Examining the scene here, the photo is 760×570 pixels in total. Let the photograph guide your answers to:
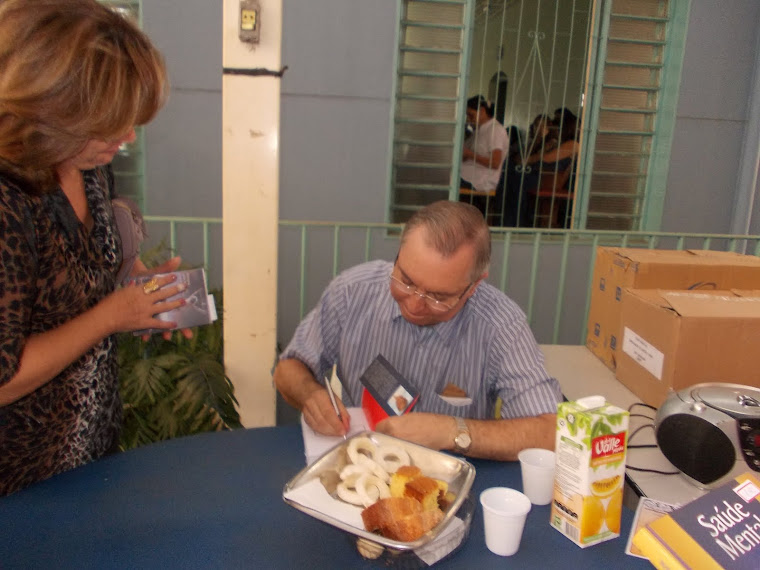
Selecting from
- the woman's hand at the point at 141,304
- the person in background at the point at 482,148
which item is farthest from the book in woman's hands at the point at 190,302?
the person in background at the point at 482,148

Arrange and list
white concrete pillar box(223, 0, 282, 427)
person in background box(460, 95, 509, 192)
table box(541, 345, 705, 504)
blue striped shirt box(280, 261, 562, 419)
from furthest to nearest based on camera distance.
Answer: person in background box(460, 95, 509, 192), white concrete pillar box(223, 0, 282, 427), blue striped shirt box(280, 261, 562, 419), table box(541, 345, 705, 504)

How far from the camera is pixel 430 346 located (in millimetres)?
1703

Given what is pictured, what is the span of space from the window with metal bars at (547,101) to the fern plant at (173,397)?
2.09 metres

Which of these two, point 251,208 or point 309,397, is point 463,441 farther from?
point 251,208

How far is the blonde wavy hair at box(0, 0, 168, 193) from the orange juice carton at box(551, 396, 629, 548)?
96cm

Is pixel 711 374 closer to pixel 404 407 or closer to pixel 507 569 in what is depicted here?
pixel 404 407

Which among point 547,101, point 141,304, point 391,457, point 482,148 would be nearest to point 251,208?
point 141,304

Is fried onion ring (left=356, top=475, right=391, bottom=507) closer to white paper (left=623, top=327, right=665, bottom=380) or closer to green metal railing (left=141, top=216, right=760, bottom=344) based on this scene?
white paper (left=623, top=327, right=665, bottom=380)

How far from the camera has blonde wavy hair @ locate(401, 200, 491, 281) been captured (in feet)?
4.91

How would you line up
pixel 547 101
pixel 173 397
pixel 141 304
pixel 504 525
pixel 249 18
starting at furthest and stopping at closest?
1. pixel 547 101
2. pixel 173 397
3. pixel 249 18
4. pixel 141 304
5. pixel 504 525

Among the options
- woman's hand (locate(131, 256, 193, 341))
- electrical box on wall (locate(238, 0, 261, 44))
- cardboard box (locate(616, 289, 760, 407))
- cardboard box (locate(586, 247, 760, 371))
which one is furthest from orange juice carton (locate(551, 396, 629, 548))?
electrical box on wall (locate(238, 0, 261, 44))

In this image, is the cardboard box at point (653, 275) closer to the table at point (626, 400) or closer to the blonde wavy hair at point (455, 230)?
the table at point (626, 400)

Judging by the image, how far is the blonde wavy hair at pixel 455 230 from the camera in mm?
1497

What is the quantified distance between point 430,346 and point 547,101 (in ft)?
9.78
